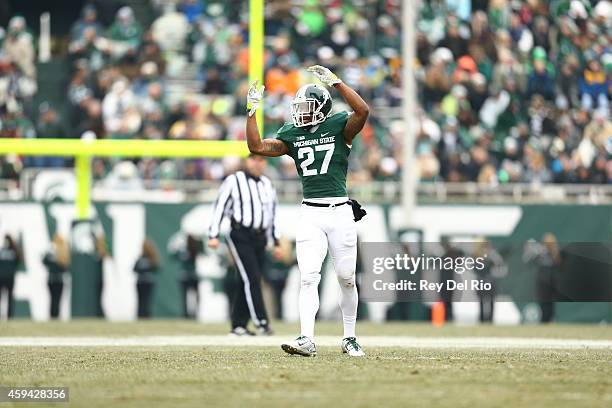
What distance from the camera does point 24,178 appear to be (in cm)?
1680

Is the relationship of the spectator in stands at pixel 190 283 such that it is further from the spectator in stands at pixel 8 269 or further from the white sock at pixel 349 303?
the white sock at pixel 349 303

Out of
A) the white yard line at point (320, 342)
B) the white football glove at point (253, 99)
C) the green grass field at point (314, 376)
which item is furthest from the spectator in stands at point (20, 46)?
the white football glove at point (253, 99)

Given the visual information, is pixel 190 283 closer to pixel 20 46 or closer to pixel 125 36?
pixel 125 36

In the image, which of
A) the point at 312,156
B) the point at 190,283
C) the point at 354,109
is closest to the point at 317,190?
the point at 312,156

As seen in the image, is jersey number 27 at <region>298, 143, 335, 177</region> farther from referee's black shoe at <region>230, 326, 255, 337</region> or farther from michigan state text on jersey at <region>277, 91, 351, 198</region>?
referee's black shoe at <region>230, 326, 255, 337</region>

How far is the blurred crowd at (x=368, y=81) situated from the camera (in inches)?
576

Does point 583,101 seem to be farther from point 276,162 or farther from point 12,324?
point 12,324

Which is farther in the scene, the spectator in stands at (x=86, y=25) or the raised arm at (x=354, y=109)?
the spectator in stands at (x=86, y=25)

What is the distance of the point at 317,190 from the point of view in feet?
28.7

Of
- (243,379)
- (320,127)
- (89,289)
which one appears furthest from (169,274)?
(243,379)

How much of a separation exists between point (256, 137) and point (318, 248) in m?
0.86

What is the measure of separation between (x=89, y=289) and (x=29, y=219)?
1206 millimetres

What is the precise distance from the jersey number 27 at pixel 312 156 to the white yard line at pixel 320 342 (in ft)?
7.09

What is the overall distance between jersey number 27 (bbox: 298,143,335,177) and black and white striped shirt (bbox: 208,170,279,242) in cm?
360
